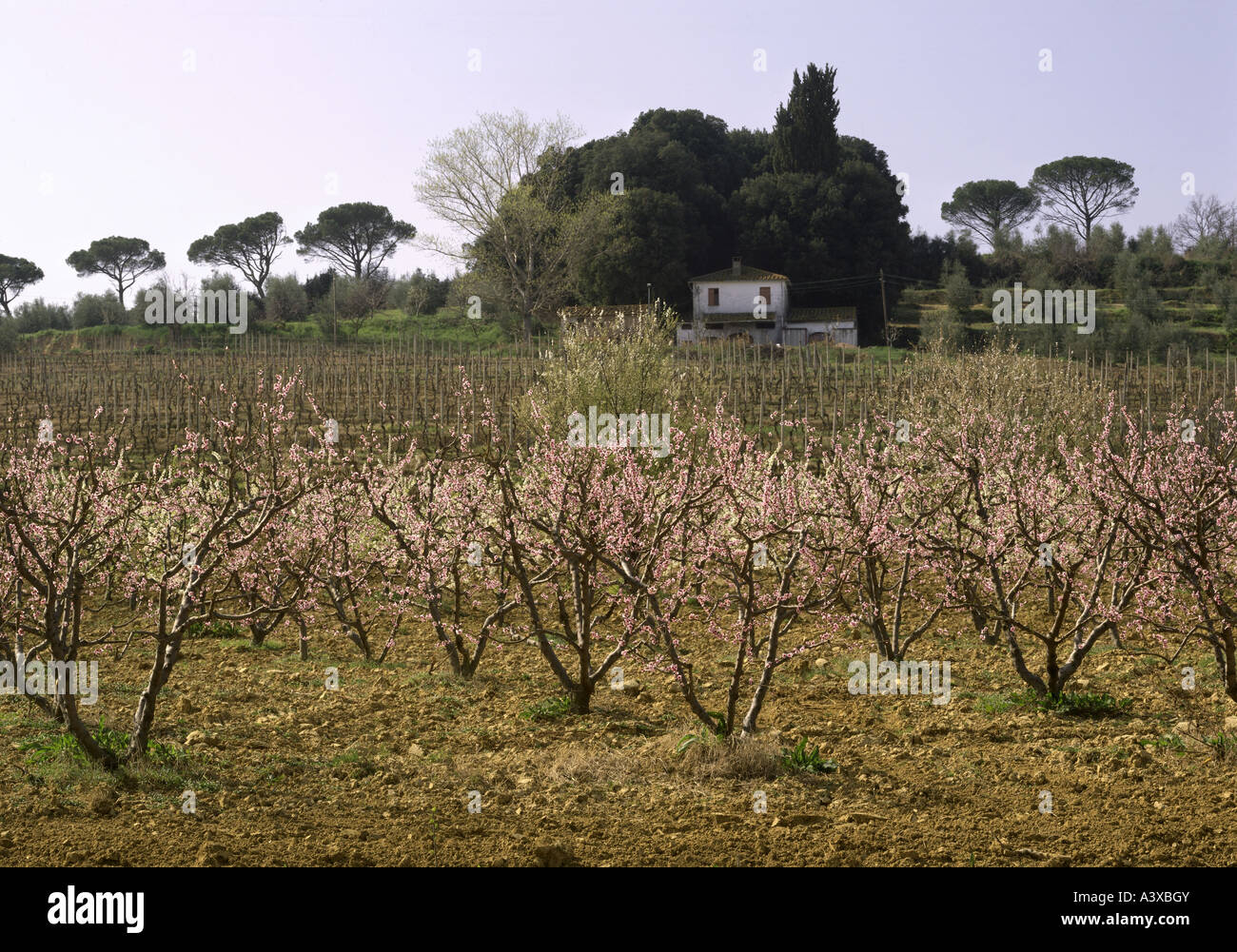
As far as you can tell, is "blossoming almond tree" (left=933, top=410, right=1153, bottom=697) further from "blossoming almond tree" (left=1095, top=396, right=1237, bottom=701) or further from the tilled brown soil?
the tilled brown soil

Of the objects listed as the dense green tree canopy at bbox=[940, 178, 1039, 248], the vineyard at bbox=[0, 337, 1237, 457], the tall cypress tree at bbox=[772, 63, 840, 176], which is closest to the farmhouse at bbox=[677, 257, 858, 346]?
the tall cypress tree at bbox=[772, 63, 840, 176]

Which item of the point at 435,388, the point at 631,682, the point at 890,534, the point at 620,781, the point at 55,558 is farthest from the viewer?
the point at 435,388

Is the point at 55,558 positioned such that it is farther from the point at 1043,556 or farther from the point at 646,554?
the point at 1043,556

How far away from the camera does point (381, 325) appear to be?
5109 cm

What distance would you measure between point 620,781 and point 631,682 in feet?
7.67

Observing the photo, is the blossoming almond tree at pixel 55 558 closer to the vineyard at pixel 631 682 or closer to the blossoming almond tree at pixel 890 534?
the vineyard at pixel 631 682

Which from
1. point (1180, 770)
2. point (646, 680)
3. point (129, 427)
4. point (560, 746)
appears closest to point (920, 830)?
point (1180, 770)

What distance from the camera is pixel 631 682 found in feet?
26.1

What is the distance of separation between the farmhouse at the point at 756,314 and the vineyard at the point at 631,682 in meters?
35.5

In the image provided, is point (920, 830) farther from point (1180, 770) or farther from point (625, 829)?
point (1180, 770)

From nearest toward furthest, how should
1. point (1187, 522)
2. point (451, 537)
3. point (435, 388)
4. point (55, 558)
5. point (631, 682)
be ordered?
point (55, 558)
point (1187, 522)
point (631, 682)
point (451, 537)
point (435, 388)

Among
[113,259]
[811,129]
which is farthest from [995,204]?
[113,259]

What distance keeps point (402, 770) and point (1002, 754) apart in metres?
3.26

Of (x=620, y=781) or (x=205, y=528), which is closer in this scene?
(x=620, y=781)
